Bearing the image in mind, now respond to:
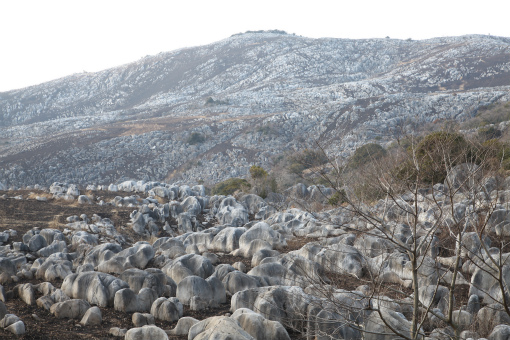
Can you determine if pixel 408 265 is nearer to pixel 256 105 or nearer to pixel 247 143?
pixel 247 143

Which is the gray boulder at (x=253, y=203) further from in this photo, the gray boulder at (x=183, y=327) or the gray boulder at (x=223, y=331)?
the gray boulder at (x=223, y=331)

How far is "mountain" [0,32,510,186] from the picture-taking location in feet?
147

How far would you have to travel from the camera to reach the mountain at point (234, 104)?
44.8 m

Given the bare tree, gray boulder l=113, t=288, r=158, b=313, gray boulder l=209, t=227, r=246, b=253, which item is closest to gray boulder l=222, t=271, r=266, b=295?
the bare tree

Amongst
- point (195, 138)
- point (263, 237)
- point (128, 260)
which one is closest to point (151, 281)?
point (128, 260)

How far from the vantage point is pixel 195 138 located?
5119cm

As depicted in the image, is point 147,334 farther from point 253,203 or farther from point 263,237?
point 253,203

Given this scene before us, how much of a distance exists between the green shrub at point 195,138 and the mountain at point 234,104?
21 centimetres

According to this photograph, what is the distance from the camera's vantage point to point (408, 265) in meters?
10.1

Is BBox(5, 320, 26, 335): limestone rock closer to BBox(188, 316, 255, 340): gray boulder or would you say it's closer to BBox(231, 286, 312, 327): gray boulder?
BBox(188, 316, 255, 340): gray boulder

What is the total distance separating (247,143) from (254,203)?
92.5ft

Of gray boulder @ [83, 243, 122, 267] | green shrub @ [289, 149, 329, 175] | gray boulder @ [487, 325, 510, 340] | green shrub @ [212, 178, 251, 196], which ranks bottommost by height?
green shrub @ [212, 178, 251, 196]

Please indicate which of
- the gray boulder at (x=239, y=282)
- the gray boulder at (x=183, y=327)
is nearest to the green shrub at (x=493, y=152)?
the gray boulder at (x=239, y=282)

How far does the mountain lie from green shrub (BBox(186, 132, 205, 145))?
213 mm
